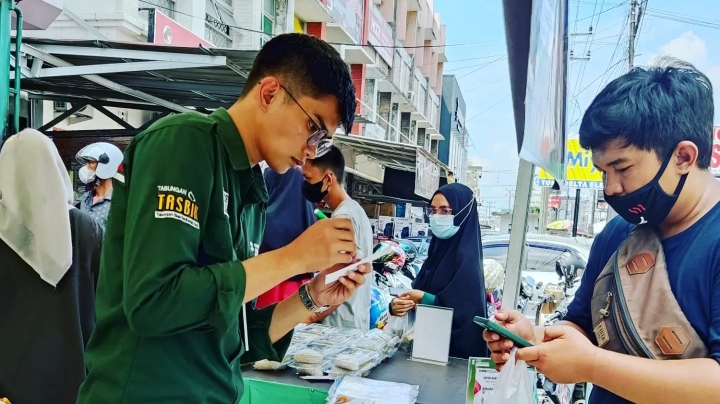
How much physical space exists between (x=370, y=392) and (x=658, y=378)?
924mm

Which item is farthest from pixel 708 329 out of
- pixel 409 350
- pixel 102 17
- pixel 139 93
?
pixel 102 17

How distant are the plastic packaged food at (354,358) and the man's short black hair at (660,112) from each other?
1092 mm

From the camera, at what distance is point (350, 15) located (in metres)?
12.3

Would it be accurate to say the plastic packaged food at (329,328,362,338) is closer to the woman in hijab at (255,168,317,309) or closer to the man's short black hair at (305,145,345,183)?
the woman in hijab at (255,168,317,309)

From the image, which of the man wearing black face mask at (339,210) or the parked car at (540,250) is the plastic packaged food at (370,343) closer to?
the man wearing black face mask at (339,210)

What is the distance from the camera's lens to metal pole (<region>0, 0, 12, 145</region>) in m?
2.66

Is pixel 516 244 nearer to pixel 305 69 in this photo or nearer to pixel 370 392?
pixel 370 392

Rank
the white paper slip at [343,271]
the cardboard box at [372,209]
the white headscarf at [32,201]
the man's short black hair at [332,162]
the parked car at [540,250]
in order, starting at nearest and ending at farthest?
1. the white paper slip at [343,271]
2. the white headscarf at [32,201]
3. the man's short black hair at [332,162]
4. the parked car at [540,250]
5. the cardboard box at [372,209]

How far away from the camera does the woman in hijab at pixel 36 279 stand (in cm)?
145

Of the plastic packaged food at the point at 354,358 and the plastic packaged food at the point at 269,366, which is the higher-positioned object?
the plastic packaged food at the point at 354,358

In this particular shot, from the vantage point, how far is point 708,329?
2.94 feet

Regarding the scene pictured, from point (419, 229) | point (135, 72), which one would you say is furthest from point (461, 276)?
point (419, 229)

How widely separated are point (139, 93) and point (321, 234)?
16.7 ft

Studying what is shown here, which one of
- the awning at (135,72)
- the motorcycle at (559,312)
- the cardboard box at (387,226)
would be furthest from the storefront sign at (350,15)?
the motorcycle at (559,312)
